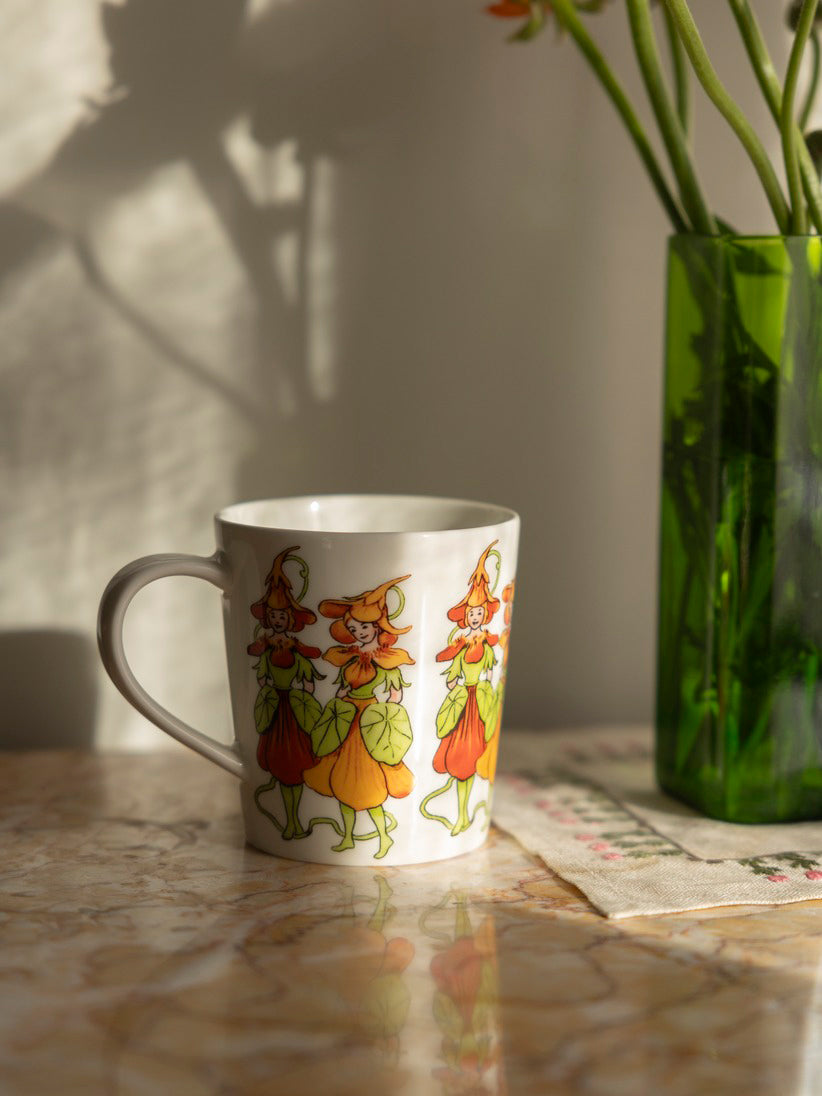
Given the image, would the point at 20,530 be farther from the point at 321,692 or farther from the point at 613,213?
the point at 613,213

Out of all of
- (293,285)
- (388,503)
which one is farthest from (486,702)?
(293,285)

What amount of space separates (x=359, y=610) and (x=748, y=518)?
0.19 metres

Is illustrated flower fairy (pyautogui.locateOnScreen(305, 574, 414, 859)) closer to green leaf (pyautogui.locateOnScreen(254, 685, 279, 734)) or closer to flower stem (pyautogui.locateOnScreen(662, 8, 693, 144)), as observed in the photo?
green leaf (pyautogui.locateOnScreen(254, 685, 279, 734))

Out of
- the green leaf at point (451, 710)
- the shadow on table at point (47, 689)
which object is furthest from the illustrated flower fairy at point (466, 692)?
the shadow on table at point (47, 689)

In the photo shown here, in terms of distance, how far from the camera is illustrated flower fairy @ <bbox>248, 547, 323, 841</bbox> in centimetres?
50

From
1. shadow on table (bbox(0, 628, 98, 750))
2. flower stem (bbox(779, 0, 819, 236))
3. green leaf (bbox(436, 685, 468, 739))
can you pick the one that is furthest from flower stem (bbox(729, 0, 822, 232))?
shadow on table (bbox(0, 628, 98, 750))

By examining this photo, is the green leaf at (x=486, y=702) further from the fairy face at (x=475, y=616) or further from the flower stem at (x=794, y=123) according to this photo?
the flower stem at (x=794, y=123)

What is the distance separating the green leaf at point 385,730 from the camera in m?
0.50

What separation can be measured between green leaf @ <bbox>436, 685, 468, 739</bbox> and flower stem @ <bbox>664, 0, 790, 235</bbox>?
254mm

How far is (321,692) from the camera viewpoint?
0.50 meters

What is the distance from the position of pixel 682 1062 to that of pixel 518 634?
372 millimetres

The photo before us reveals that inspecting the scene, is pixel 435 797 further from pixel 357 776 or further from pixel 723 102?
pixel 723 102

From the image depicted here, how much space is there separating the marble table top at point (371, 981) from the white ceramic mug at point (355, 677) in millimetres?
24

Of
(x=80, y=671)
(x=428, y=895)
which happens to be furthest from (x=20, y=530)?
(x=428, y=895)
